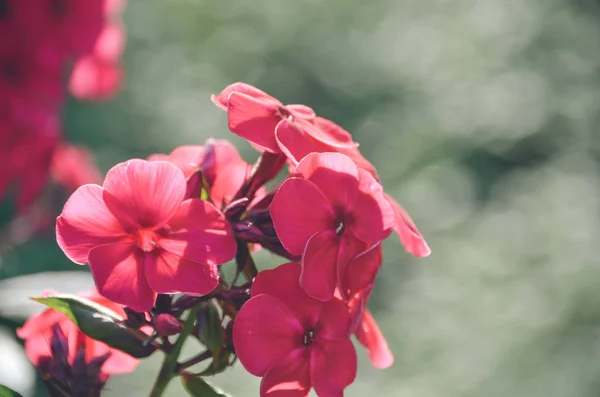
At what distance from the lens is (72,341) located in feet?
2.41

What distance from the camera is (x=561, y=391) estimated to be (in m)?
2.52

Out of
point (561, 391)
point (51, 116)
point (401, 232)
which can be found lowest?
point (561, 391)

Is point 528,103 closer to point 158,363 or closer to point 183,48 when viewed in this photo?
point 183,48

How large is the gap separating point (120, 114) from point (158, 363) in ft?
5.27

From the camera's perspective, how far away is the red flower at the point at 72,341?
2.36 ft

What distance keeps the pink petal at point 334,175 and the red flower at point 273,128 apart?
16 mm

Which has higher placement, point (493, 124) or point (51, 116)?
point (51, 116)

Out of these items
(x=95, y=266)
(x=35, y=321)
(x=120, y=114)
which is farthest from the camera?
(x=120, y=114)

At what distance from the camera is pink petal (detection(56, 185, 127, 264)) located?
0.60 meters

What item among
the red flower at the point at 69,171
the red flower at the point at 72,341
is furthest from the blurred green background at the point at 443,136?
the red flower at the point at 72,341

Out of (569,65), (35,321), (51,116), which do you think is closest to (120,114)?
(569,65)

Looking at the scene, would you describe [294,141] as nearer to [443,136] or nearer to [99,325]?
[99,325]

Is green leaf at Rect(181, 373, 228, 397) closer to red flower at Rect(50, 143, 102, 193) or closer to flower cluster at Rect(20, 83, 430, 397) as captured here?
flower cluster at Rect(20, 83, 430, 397)

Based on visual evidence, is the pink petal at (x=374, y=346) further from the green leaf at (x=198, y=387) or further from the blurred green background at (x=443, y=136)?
the blurred green background at (x=443, y=136)
